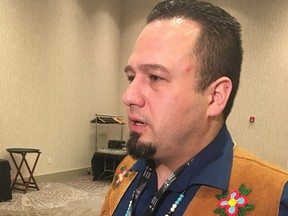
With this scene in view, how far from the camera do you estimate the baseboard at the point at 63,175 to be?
17.3ft

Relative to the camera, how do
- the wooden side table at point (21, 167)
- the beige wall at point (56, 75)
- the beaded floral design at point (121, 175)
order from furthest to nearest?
the beige wall at point (56, 75), the wooden side table at point (21, 167), the beaded floral design at point (121, 175)

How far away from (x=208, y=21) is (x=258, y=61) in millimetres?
5280

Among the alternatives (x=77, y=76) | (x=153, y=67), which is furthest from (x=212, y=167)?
(x=77, y=76)

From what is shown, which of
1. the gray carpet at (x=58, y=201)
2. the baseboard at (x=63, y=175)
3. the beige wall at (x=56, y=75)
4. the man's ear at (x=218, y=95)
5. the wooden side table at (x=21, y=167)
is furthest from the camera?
the baseboard at (x=63, y=175)

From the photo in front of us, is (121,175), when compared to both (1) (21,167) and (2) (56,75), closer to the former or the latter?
(1) (21,167)

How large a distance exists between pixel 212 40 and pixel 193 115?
0.24m

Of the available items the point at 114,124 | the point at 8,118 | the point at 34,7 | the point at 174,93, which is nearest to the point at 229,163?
the point at 174,93

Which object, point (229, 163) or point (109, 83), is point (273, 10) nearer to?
point (109, 83)

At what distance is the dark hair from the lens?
3.36 ft

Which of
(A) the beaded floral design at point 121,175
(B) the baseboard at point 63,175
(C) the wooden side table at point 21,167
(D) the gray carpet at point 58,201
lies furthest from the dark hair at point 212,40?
(B) the baseboard at point 63,175

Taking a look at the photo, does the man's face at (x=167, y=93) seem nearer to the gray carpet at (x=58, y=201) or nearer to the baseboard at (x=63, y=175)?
the gray carpet at (x=58, y=201)

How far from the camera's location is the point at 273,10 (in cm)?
586

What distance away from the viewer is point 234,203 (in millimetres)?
958

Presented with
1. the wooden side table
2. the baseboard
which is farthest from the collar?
the baseboard
